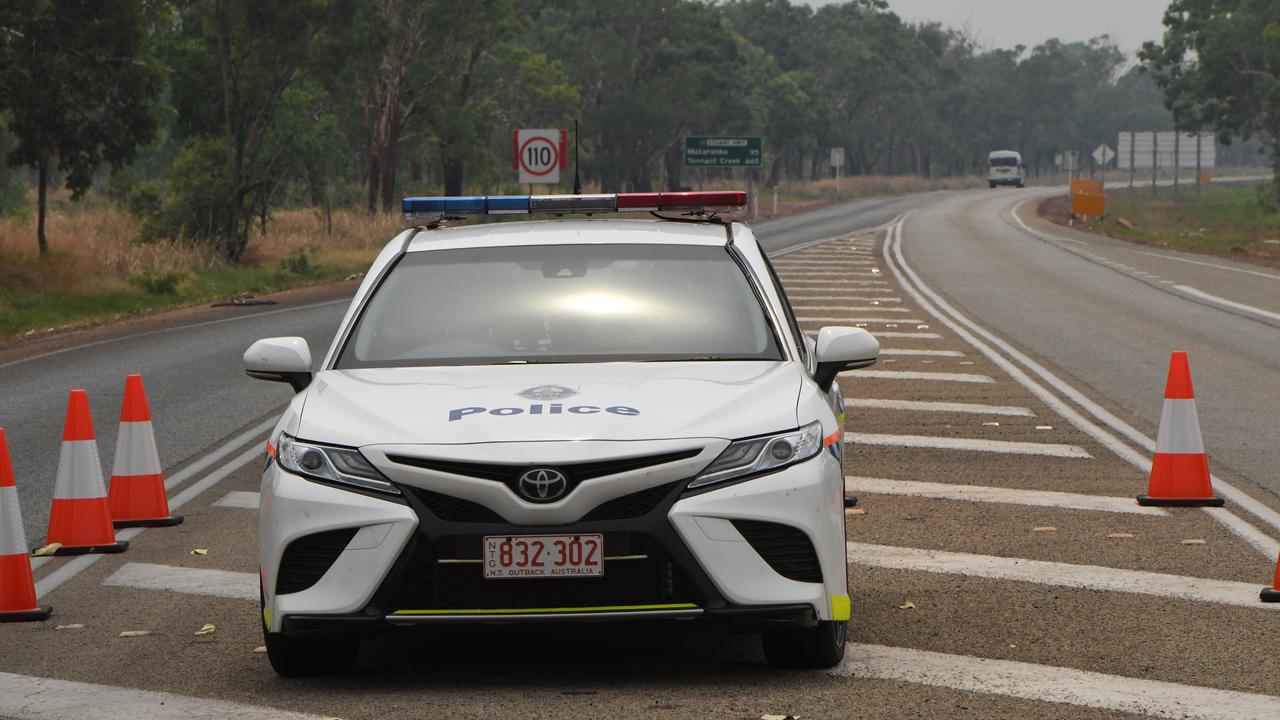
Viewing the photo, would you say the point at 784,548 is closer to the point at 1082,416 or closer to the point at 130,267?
the point at 1082,416

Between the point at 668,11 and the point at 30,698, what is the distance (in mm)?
81305

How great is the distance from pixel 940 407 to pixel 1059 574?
20.2 feet

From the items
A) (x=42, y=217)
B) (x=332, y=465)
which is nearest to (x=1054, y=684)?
(x=332, y=465)

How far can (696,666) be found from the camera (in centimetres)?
604

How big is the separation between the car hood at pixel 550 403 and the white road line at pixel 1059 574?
1.85 metres

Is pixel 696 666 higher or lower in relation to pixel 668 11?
lower

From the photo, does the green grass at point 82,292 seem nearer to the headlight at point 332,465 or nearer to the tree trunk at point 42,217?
the tree trunk at point 42,217

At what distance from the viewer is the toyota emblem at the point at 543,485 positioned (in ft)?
17.6

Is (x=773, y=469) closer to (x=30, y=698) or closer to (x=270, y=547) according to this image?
(x=270, y=547)

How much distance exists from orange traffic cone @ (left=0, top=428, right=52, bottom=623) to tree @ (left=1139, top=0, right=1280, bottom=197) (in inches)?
2815

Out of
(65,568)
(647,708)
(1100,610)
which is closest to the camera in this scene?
(647,708)

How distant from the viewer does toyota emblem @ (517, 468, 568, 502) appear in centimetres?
538

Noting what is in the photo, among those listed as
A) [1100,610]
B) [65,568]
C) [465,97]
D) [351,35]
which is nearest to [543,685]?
[1100,610]

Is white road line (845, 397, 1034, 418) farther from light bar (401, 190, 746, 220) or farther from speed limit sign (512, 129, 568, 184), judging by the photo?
speed limit sign (512, 129, 568, 184)
